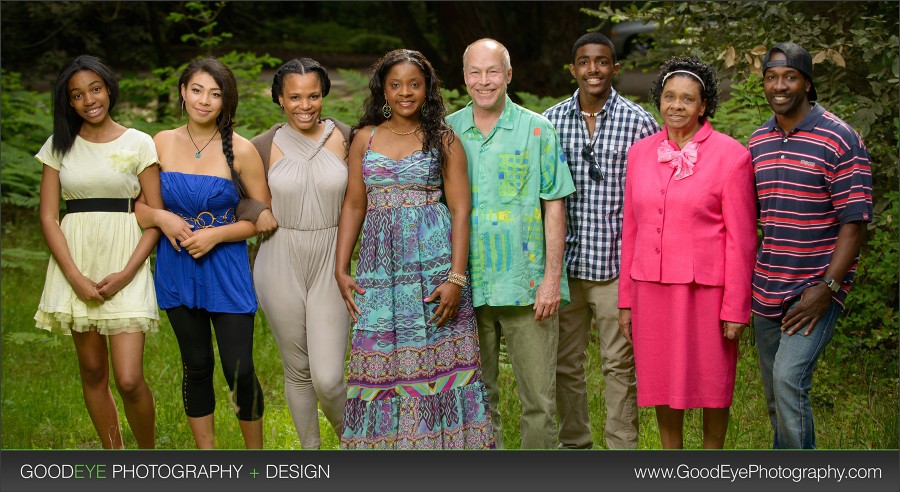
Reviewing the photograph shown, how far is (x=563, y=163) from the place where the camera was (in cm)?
471

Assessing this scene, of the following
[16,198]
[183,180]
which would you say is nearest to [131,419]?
[183,180]

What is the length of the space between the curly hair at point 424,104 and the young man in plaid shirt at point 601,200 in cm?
80

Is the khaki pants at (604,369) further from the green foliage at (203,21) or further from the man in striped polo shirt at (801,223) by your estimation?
the green foliage at (203,21)

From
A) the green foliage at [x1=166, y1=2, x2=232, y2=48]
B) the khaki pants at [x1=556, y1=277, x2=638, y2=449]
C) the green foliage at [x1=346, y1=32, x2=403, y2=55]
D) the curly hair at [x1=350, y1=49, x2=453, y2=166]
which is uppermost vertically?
the green foliage at [x1=346, y1=32, x2=403, y2=55]

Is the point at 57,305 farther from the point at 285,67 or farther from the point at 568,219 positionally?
the point at 568,219

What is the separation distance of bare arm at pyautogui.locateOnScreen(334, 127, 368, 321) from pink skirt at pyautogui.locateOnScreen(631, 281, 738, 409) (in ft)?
4.29

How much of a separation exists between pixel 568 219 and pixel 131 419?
93.1 inches

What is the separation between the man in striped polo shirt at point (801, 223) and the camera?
4.16 meters

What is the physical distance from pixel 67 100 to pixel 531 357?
8.17ft

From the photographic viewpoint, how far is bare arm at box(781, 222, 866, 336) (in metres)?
4.14

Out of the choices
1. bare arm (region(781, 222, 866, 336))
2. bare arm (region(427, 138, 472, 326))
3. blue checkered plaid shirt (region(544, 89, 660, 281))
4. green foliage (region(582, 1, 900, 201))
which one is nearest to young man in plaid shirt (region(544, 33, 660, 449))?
blue checkered plaid shirt (region(544, 89, 660, 281))

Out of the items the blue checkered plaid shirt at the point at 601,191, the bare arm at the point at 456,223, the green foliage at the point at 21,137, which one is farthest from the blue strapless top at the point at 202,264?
the green foliage at the point at 21,137

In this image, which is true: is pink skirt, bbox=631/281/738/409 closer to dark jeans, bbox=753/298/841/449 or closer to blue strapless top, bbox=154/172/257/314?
dark jeans, bbox=753/298/841/449

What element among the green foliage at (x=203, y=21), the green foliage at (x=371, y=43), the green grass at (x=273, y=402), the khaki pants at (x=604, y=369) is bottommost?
the green grass at (x=273, y=402)
